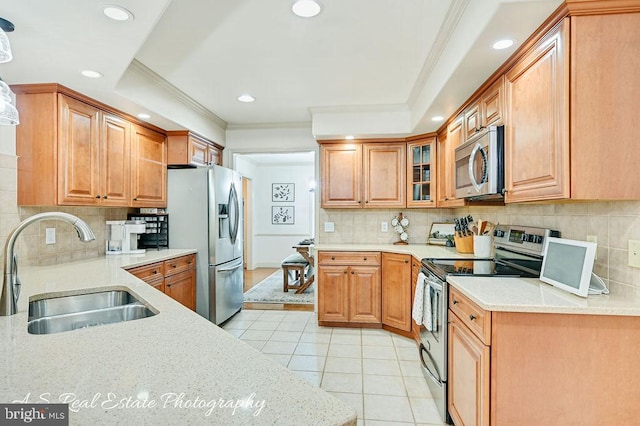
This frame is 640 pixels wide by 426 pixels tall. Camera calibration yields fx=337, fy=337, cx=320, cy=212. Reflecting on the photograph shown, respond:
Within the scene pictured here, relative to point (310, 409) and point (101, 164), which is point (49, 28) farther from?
point (310, 409)

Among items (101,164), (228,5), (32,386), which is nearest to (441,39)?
(228,5)

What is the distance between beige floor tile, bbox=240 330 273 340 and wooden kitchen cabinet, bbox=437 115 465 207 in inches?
88.2

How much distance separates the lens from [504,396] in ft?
4.90

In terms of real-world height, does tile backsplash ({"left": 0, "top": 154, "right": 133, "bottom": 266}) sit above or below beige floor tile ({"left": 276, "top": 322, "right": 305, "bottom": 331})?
above

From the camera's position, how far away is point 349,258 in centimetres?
367

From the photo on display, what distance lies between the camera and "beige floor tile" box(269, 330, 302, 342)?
11.0ft

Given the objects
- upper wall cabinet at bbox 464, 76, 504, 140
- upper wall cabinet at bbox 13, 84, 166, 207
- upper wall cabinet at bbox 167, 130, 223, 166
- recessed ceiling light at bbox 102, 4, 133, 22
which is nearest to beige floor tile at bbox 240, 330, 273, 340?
upper wall cabinet at bbox 13, 84, 166, 207

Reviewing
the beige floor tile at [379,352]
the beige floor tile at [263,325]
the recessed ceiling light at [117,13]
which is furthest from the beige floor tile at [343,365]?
the recessed ceiling light at [117,13]

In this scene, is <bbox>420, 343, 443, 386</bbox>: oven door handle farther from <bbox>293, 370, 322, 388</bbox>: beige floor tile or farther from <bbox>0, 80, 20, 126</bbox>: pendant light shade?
<bbox>0, 80, 20, 126</bbox>: pendant light shade

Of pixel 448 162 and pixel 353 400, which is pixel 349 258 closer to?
pixel 448 162

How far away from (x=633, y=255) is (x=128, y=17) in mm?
2554

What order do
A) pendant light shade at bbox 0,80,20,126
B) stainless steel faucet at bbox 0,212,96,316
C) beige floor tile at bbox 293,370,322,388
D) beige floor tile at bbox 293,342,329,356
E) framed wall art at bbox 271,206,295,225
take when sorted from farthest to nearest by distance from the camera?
framed wall art at bbox 271,206,295,225, beige floor tile at bbox 293,342,329,356, beige floor tile at bbox 293,370,322,388, pendant light shade at bbox 0,80,20,126, stainless steel faucet at bbox 0,212,96,316

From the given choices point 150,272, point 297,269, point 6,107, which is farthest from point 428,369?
point 297,269

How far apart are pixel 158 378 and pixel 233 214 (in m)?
3.24
